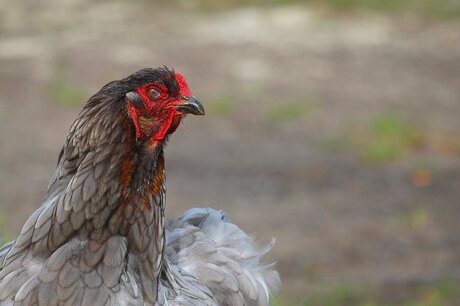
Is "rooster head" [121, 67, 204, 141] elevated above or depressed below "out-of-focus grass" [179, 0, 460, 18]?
below

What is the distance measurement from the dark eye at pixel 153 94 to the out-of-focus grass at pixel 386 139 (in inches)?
265

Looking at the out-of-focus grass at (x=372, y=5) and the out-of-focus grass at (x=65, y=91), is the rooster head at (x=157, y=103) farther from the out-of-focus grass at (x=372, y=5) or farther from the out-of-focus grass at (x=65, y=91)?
the out-of-focus grass at (x=372, y=5)

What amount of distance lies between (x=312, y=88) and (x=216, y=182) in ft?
9.73

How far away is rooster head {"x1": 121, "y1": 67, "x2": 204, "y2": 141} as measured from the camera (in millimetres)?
3873

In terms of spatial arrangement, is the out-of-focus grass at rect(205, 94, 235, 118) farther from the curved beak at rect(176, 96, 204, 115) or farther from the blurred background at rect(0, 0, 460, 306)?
the curved beak at rect(176, 96, 204, 115)

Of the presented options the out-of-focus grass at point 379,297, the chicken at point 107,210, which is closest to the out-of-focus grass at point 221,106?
the out-of-focus grass at point 379,297

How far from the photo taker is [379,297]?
24.9 feet

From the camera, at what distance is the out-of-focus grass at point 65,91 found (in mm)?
11320

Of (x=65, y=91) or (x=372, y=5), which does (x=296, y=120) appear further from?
(x=372, y=5)

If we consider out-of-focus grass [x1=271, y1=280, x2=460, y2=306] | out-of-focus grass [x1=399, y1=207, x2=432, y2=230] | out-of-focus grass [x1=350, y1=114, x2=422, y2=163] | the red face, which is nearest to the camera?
the red face

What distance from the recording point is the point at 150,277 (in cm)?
406

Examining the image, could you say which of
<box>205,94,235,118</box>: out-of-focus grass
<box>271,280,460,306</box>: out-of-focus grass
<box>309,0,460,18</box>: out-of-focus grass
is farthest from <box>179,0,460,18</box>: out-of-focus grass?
<box>271,280,460,306</box>: out-of-focus grass

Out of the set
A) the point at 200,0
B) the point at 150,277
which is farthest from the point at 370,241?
the point at 200,0

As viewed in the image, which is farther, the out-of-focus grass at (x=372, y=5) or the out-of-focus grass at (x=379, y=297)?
the out-of-focus grass at (x=372, y=5)
